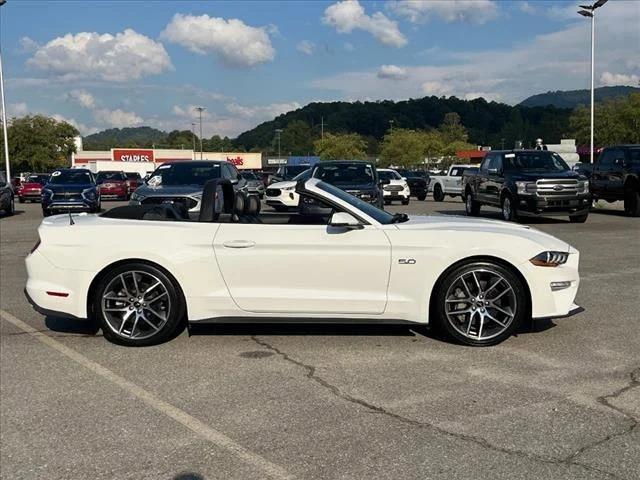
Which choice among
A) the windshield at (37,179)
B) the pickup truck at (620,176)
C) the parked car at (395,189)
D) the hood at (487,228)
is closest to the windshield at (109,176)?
the windshield at (37,179)

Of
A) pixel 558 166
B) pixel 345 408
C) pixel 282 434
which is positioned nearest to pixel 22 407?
pixel 282 434

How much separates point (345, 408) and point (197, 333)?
233 centimetres

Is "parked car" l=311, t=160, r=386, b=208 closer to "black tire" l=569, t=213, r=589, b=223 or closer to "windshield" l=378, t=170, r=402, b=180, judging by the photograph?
"black tire" l=569, t=213, r=589, b=223

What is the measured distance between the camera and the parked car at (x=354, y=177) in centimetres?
1548

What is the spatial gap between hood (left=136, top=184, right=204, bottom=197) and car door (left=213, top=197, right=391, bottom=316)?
6981 millimetres

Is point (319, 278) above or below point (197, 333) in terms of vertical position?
above

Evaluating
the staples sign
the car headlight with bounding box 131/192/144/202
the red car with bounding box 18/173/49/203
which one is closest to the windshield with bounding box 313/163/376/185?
the car headlight with bounding box 131/192/144/202

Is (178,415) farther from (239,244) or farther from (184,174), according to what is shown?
(184,174)

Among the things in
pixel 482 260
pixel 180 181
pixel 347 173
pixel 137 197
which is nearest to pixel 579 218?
pixel 347 173

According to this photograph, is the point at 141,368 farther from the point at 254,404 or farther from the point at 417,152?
the point at 417,152

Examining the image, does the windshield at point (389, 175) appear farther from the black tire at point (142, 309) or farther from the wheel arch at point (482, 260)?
the black tire at point (142, 309)

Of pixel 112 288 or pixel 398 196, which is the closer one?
pixel 112 288

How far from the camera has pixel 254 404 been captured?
4.42m

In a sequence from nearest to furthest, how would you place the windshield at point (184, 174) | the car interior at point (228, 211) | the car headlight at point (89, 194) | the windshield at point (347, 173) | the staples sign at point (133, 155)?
the car interior at point (228, 211), the windshield at point (184, 174), the windshield at point (347, 173), the car headlight at point (89, 194), the staples sign at point (133, 155)
